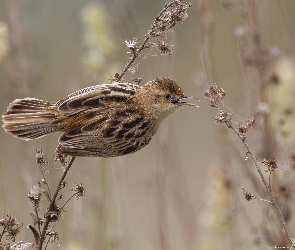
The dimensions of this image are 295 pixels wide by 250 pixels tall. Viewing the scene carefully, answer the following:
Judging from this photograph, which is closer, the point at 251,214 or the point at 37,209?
the point at 37,209

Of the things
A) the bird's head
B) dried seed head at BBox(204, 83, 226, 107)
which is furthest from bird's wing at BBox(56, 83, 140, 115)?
dried seed head at BBox(204, 83, 226, 107)

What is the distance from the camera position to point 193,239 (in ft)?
18.5

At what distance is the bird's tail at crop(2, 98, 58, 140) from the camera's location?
15.2 ft

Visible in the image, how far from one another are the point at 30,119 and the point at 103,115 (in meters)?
0.61

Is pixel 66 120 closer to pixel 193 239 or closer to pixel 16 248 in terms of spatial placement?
pixel 16 248

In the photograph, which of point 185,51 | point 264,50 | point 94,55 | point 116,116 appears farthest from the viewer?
point 185,51

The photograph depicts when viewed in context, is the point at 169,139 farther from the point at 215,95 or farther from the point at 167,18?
the point at 215,95

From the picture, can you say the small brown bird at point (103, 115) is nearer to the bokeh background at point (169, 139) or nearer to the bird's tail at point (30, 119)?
the bird's tail at point (30, 119)

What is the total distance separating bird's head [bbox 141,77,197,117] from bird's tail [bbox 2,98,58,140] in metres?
0.66

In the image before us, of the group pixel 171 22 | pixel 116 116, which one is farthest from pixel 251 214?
pixel 171 22

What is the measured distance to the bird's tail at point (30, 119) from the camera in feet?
15.2

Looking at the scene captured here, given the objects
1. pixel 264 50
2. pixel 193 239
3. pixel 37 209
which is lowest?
pixel 37 209

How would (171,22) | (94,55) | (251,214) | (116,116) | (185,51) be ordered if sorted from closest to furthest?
(171,22)
(116,116)
(94,55)
(251,214)
(185,51)

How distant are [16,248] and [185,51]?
1199 cm
